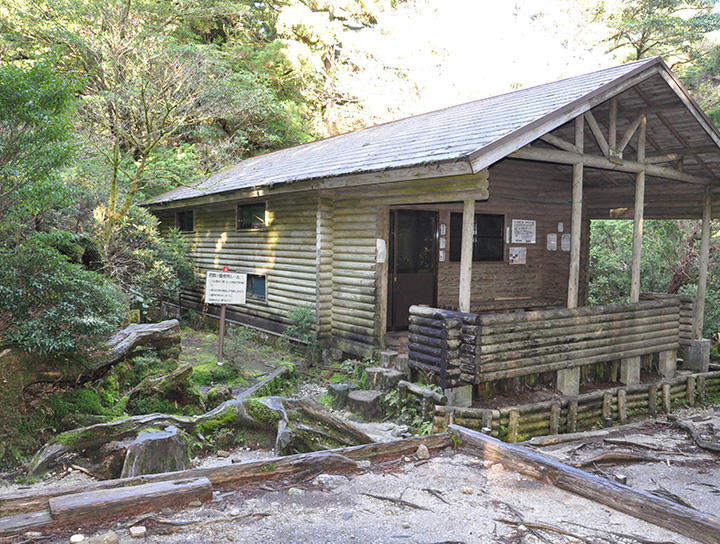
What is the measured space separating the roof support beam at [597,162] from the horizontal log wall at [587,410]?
3553mm

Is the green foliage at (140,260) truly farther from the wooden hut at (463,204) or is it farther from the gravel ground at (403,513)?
the gravel ground at (403,513)

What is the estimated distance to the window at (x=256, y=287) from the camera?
12469mm

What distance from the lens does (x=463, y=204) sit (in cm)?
859

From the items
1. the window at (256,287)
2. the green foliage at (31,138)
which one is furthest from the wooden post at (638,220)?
the green foliage at (31,138)

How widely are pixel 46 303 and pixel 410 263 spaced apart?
676cm

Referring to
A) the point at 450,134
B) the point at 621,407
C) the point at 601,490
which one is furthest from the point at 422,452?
the point at 450,134

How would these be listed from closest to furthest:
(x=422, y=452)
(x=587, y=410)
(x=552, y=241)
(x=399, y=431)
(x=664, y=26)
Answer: (x=422, y=452) < (x=399, y=431) < (x=587, y=410) < (x=552, y=241) < (x=664, y=26)

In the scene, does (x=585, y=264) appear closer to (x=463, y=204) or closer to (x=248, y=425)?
(x=463, y=204)

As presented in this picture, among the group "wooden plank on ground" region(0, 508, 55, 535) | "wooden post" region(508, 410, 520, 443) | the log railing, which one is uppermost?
the log railing

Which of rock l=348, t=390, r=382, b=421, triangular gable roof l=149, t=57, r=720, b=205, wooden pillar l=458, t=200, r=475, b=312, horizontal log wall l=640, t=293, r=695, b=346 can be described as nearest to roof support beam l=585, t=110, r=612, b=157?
triangular gable roof l=149, t=57, r=720, b=205

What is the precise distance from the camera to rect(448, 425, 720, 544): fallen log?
3.45 meters

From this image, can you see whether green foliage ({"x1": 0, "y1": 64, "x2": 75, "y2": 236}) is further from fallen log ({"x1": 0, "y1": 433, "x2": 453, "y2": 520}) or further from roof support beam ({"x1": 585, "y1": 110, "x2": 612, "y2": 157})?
roof support beam ({"x1": 585, "y1": 110, "x2": 612, "y2": 157})

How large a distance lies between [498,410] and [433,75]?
72.8ft

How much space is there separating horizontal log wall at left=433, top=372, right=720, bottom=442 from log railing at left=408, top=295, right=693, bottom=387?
0.49 meters
